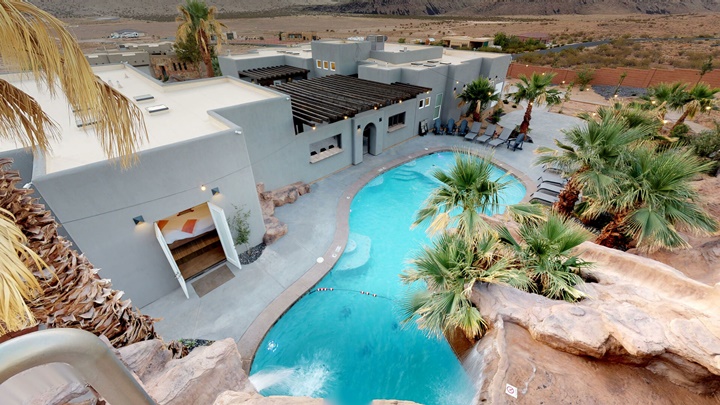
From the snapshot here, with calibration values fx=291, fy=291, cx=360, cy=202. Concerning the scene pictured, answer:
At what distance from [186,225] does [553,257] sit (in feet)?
38.5

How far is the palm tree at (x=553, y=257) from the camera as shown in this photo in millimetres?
6402

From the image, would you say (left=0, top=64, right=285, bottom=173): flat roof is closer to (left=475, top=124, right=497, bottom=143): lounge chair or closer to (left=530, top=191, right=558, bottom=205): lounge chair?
(left=530, top=191, right=558, bottom=205): lounge chair

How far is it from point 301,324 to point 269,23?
116733 mm

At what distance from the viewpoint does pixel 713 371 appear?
462 centimetres

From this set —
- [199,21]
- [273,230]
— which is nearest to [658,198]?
[273,230]

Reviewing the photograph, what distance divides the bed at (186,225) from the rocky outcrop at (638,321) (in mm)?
9656

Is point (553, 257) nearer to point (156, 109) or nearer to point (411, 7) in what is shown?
point (156, 109)

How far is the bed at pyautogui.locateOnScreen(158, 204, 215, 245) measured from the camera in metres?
10.3

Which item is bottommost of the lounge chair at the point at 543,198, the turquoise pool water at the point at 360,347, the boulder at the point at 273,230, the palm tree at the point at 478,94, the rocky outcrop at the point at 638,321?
the turquoise pool water at the point at 360,347

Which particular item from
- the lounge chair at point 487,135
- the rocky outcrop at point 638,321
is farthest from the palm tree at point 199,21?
the rocky outcrop at point 638,321

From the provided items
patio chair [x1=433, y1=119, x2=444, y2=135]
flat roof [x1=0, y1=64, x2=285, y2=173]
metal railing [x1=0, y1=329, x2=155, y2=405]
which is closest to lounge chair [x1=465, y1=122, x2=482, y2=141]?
patio chair [x1=433, y1=119, x2=444, y2=135]

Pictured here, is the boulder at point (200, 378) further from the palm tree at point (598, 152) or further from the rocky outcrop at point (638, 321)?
the palm tree at point (598, 152)

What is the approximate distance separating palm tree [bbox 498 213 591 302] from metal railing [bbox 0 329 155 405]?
731 cm

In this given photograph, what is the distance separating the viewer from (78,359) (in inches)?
51.8
